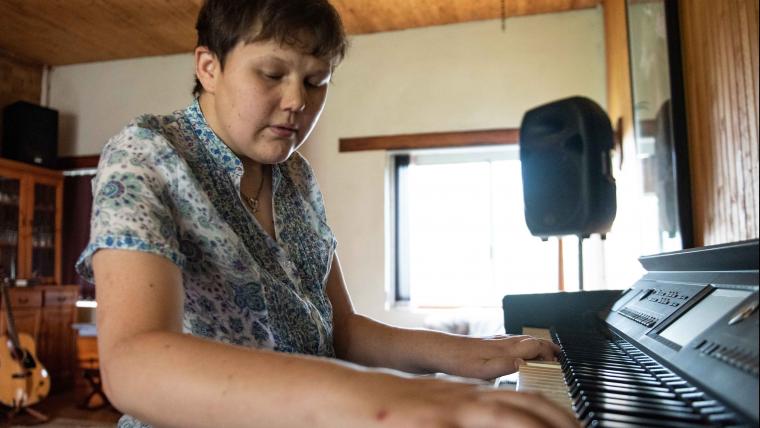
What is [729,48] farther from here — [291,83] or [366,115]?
[366,115]

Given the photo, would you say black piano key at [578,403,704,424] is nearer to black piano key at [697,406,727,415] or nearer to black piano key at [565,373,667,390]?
black piano key at [697,406,727,415]

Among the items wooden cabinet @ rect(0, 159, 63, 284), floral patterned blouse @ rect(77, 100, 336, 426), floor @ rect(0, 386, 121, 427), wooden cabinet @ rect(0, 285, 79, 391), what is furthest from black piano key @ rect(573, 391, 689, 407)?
wooden cabinet @ rect(0, 159, 63, 284)

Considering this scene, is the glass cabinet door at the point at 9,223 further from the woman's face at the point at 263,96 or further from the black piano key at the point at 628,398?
the black piano key at the point at 628,398

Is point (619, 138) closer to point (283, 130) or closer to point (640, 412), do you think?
point (283, 130)

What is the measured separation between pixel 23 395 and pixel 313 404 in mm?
4283

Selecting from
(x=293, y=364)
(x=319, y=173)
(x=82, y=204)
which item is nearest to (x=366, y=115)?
(x=319, y=173)

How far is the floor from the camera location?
383cm

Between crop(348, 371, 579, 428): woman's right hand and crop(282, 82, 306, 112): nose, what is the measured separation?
1.85 feet

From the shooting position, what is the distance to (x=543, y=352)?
2.99 ft

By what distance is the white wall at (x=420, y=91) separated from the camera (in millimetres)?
4406

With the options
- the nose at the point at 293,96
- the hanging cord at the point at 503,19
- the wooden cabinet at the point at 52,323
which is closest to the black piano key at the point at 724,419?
the nose at the point at 293,96

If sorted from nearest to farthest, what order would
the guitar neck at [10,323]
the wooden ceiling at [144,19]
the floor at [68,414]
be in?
1. the floor at [68,414]
2. the guitar neck at [10,323]
3. the wooden ceiling at [144,19]

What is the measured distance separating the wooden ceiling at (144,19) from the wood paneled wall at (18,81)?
0.14 metres

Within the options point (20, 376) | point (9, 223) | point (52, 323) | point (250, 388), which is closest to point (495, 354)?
point (250, 388)
